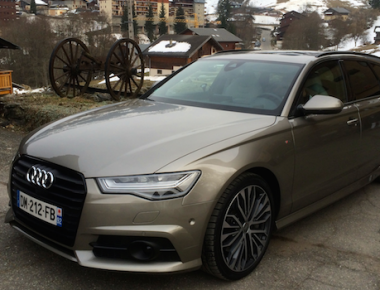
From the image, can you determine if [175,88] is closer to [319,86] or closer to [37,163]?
[319,86]

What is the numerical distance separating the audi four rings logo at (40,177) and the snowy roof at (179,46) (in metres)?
52.1

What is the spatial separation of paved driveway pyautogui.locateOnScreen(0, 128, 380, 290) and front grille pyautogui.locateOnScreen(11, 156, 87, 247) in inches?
15.4

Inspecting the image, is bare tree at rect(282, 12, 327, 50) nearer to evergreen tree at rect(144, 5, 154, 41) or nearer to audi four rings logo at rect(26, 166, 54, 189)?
evergreen tree at rect(144, 5, 154, 41)

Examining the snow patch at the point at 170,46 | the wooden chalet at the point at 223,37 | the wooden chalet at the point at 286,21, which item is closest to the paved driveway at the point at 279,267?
the snow patch at the point at 170,46

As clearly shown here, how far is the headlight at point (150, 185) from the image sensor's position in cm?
227

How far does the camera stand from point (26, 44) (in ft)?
156

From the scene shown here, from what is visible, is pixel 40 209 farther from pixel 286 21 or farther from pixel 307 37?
pixel 286 21

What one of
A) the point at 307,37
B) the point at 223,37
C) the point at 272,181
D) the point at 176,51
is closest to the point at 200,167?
the point at 272,181

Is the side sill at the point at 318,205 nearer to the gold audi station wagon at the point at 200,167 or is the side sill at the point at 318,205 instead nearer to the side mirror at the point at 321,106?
the gold audi station wagon at the point at 200,167

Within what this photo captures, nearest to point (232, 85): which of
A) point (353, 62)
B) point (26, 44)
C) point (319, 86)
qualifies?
point (319, 86)

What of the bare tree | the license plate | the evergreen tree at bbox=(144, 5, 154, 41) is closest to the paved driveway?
the license plate

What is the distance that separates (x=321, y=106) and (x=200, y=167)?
1.27 metres

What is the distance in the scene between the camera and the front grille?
2.30 meters

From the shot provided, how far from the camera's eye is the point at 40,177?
247 cm
